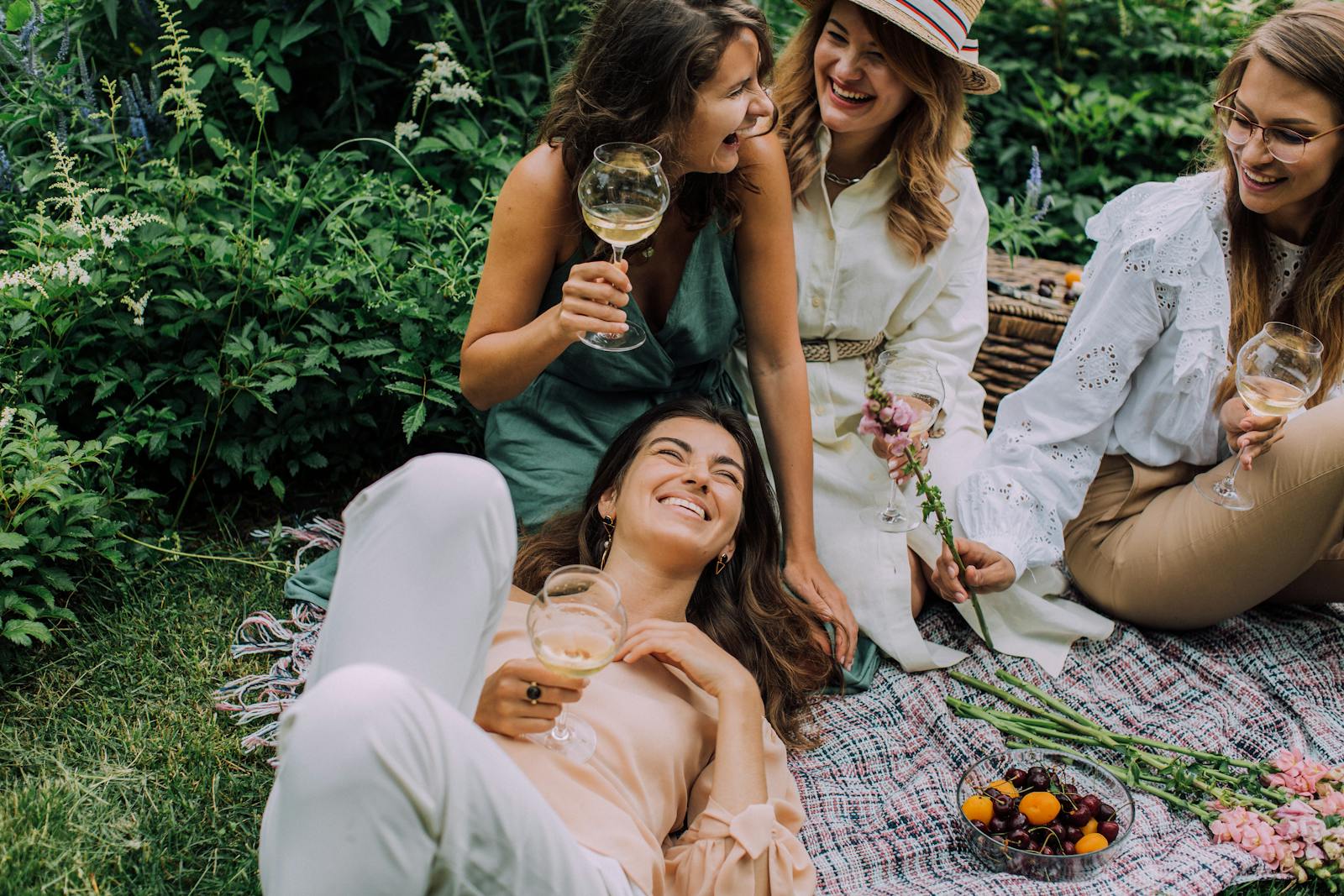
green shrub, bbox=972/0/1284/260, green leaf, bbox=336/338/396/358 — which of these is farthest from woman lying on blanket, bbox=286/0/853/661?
green shrub, bbox=972/0/1284/260

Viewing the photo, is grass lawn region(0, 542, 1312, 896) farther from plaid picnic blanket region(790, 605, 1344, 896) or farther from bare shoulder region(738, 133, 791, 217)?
bare shoulder region(738, 133, 791, 217)

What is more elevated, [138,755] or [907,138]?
[907,138]

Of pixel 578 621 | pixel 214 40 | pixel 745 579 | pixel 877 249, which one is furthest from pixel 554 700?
pixel 214 40

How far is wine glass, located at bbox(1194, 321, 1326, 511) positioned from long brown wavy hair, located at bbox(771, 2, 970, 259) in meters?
1.04

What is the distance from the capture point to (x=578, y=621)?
2242mm

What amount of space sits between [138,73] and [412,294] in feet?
5.29

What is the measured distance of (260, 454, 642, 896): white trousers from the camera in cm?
180

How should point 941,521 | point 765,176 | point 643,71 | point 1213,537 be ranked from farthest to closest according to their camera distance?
point 1213,537 < point 765,176 < point 941,521 < point 643,71

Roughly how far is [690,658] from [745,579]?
0.57 meters

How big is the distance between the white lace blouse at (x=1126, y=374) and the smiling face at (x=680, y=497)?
1.00m

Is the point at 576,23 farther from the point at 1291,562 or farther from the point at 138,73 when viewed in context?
the point at 1291,562

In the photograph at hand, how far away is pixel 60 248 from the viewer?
12.5ft

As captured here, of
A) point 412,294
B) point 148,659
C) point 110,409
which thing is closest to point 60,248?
point 110,409

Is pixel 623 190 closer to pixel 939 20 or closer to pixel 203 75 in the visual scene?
pixel 939 20
